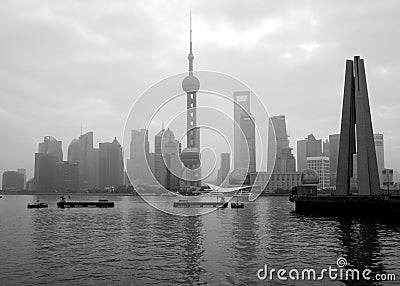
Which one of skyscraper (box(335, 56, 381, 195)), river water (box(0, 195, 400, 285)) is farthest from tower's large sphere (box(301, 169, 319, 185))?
river water (box(0, 195, 400, 285))

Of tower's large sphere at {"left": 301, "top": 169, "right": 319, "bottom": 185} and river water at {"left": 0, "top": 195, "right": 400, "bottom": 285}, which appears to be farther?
tower's large sphere at {"left": 301, "top": 169, "right": 319, "bottom": 185}

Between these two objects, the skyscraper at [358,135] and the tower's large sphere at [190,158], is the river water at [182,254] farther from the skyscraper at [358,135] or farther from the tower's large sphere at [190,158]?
the tower's large sphere at [190,158]

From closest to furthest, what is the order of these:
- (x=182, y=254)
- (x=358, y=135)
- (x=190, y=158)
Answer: (x=182, y=254) → (x=358, y=135) → (x=190, y=158)

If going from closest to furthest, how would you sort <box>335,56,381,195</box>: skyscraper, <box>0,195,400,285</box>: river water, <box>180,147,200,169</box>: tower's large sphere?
<box>0,195,400,285</box>: river water, <box>335,56,381,195</box>: skyscraper, <box>180,147,200,169</box>: tower's large sphere

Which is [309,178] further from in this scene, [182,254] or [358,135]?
[182,254]

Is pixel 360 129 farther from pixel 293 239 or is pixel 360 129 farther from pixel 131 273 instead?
pixel 131 273

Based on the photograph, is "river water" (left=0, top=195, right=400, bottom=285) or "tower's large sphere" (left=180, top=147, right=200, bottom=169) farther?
"tower's large sphere" (left=180, top=147, right=200, bottom=169)

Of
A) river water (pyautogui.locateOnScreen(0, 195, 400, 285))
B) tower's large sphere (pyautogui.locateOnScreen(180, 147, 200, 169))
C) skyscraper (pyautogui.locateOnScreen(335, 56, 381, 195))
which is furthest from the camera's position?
tower's large sphere (pyautogui.locateOnScreen(180, 147, 200, 169))

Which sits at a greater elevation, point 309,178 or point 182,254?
point 309,178

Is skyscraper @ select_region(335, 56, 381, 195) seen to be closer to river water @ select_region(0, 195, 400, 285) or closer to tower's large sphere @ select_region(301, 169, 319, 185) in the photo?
tower's large sphere @ select_region(301, 169, 319, 185)

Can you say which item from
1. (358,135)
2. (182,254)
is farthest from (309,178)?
(182,254)

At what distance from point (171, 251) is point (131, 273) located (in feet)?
33.6

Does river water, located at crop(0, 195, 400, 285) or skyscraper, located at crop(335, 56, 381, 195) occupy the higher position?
skyscraper, located at crop(335, 56, 381, 195)

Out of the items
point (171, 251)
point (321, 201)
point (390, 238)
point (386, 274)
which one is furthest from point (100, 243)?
point (321, 201)
